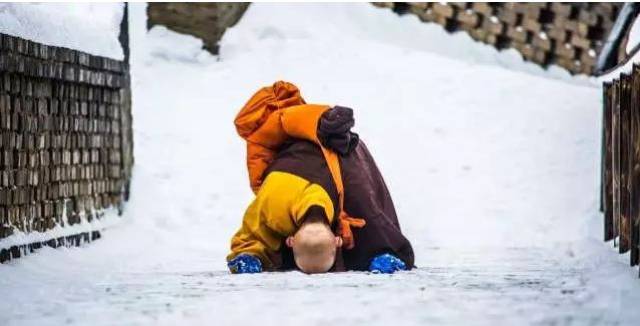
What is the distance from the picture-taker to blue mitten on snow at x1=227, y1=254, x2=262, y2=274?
5.40 m

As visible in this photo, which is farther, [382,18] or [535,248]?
[382,18]

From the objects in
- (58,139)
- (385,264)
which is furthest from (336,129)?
(58,139)

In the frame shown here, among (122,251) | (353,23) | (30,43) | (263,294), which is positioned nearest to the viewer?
(263,294)

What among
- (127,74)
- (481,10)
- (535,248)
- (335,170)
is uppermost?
(481,10)

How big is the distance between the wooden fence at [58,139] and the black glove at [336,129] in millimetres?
1585

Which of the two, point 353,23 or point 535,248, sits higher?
point 353,23

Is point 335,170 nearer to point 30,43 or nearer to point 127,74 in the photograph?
point 30,43

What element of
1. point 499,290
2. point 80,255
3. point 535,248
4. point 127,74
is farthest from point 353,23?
point 499,290

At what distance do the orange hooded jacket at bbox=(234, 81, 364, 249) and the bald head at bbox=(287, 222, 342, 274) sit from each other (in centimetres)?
53

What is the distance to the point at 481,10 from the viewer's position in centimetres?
1202

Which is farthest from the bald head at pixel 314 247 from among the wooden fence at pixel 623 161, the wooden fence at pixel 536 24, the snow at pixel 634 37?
the wooden fence at pixel 536 24

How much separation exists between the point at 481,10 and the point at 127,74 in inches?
180

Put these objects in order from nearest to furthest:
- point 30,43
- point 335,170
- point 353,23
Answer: point 335,170
point 30,43
point 353,23

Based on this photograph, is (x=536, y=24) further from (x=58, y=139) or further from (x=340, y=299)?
(x=340, y=299)
